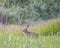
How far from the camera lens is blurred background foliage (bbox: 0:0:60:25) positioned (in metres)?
5.11

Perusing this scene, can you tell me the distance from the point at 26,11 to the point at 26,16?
16 cm

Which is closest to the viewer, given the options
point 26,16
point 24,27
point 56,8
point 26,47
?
point 26,47

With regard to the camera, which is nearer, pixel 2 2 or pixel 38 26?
pixel 38 26

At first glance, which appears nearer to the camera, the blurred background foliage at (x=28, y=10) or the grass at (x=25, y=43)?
the grass at (x=25, y=43)

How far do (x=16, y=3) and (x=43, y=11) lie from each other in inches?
27.1

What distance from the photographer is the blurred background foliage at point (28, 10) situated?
16.8 ft

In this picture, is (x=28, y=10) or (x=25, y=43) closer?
(x=25, y=43)

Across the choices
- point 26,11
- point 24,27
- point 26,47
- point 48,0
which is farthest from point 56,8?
point 26,47

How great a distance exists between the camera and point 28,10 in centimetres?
534

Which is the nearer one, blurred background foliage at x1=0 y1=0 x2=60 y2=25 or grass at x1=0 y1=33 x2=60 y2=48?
grass at x1=0 y1=33 x2=60 y2=48

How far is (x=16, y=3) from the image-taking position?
5.42 metres

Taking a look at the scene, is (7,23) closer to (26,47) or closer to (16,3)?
(16,3)

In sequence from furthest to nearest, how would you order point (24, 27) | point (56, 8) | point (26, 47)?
1. point (56, 8)
2. point (24, 27)
3. point (26, 47)

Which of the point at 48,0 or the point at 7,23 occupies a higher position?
the point at 48,0
